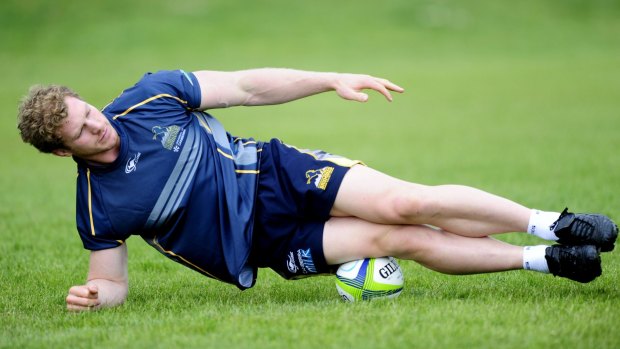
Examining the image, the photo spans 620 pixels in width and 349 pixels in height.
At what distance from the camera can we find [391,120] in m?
21.0

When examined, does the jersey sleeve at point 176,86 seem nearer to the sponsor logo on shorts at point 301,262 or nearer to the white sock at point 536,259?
the sponsor logo on shorts at point 301,262

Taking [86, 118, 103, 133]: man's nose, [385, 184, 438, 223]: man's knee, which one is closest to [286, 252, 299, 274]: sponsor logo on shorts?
[385, 184, 438, 223]: man's knee

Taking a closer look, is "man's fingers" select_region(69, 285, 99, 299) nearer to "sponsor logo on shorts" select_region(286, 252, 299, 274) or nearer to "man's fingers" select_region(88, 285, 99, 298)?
"man's fingers" select_region(88, 285, 99, 298)

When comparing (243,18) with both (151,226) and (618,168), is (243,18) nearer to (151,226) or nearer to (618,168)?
(618,168)

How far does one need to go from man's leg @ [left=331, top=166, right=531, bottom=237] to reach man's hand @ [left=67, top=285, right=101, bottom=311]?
1.69m

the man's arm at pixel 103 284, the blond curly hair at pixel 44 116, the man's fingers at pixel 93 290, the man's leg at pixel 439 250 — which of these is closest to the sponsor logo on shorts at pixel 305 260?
the man's leg at pixel 439 250

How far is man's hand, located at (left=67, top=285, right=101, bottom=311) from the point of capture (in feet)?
18.7

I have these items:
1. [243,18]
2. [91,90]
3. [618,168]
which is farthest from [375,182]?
[243,18]

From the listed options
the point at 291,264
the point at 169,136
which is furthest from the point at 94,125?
the point at 291,264

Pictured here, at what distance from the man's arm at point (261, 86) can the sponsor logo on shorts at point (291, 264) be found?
1.10m

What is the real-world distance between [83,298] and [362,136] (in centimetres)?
1293

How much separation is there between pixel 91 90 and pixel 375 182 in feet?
69.8

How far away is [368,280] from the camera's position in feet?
19.2

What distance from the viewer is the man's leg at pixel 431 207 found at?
5668 mm
